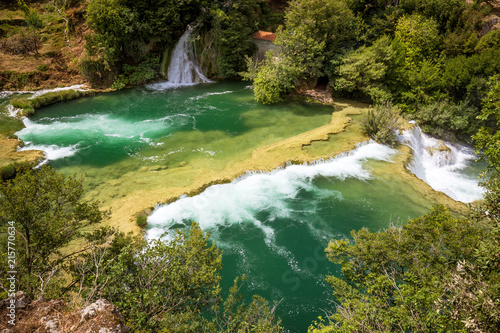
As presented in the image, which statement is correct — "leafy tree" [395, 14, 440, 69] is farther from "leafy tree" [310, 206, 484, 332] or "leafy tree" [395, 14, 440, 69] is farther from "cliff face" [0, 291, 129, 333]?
"cliff face" [0, 291, 129, 333]

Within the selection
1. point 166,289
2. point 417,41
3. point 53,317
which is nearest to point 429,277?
point 166,289

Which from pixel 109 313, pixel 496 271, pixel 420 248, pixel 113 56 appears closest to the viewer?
pixel 109 313

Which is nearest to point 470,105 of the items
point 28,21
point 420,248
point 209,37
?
point 420,248

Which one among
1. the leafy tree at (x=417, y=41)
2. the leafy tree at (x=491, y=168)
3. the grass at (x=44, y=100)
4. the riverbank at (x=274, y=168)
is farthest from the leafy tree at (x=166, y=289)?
the leafy tree at (x=417, y=41)

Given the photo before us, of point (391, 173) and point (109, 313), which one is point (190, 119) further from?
point (109, 313)

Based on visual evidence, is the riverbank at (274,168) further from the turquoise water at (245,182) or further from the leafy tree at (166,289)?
the leafy tree at (166,289)
